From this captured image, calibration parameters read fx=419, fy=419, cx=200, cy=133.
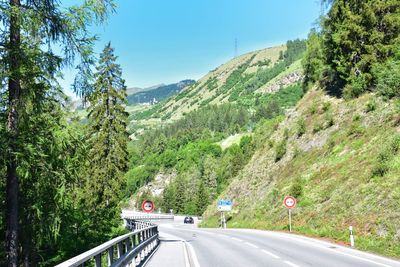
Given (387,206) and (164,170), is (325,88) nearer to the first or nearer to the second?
(387,206)

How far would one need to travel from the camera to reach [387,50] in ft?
123

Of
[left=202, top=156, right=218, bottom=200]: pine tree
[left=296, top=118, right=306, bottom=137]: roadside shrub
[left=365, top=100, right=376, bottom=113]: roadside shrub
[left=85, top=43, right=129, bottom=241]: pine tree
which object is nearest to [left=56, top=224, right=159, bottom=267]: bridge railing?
[left=85, top=43, right=129, bottom=241]: pine tree

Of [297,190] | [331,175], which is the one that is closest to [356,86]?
[331,175]

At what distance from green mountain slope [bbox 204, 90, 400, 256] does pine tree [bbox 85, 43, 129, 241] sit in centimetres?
1378

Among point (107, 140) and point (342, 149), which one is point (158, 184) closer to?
point (107, 140)

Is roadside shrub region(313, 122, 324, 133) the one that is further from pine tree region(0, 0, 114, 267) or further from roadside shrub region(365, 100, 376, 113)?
pine tree region(0, 0, 114, 267)

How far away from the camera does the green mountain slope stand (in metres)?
21.8

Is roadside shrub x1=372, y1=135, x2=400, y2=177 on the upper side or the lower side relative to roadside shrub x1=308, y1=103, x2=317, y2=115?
lower

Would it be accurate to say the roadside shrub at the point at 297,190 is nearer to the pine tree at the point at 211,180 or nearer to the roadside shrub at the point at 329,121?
the roadside shrub at the point at 329,121

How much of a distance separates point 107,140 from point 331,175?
18707mm

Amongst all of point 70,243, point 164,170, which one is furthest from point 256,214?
point 164,170

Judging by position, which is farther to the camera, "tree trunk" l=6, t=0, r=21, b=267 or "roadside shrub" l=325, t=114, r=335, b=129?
"roadside shrub" l=325, t=114, r=335, b=129

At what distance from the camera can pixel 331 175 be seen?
32.2 m

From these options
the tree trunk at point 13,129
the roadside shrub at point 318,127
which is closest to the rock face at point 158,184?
the roadside shrub at point 318,127
